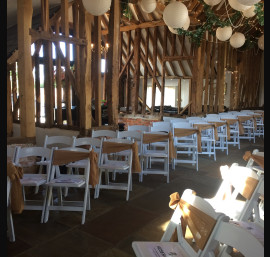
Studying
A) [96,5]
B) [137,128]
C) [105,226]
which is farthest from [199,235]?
[137,128]

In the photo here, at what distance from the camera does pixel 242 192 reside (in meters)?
2.37

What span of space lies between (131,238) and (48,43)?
4727mm

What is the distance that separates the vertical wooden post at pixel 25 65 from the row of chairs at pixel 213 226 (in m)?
3.47

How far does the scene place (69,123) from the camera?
6332 mm

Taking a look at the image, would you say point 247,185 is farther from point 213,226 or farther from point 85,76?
point 85,76

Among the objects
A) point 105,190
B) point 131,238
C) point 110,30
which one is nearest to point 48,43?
point 110,30

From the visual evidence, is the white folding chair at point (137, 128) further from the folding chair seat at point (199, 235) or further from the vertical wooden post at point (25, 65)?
the folding chair seat at point (199, 235)

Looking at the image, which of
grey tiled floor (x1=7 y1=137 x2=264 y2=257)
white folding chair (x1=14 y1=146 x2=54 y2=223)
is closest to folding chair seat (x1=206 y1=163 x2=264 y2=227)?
grey tiled floor (x1=7 y1=137 x2=264 y2=257)

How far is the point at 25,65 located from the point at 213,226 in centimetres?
422

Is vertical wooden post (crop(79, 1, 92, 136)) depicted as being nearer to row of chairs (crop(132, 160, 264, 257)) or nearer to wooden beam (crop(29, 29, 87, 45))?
wooden beam (crop(29, 29, 87, 45))

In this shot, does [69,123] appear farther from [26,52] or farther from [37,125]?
[26,52]

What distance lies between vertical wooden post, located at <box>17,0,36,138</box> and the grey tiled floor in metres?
1.85

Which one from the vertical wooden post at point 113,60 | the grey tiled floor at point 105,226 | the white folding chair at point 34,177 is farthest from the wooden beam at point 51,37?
the grey tiled floor at point 105,226

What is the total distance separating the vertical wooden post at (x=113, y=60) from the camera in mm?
6062
